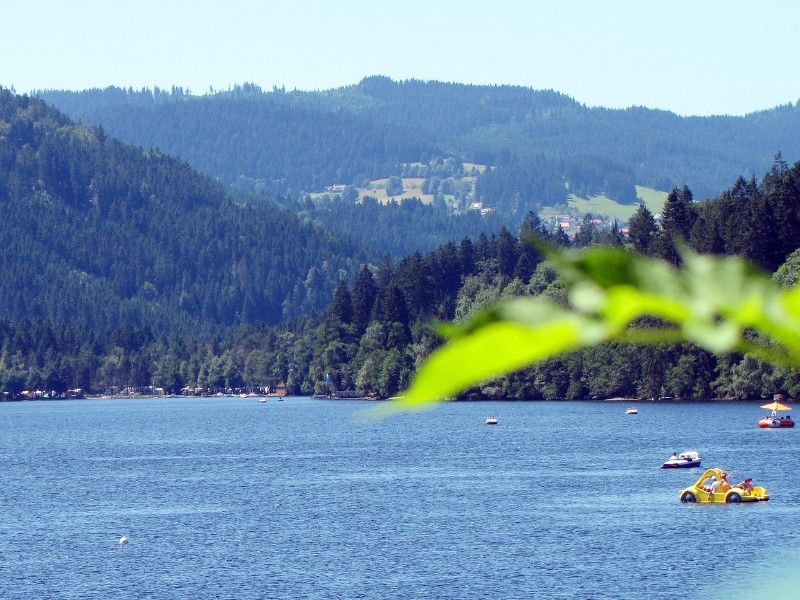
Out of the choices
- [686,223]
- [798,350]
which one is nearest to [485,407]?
[686,223]

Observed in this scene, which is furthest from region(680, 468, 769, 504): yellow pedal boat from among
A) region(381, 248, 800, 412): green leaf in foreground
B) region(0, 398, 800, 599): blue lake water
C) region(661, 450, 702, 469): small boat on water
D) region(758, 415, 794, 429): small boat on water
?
region(381, 248, 800, 412): green leaf in foreground

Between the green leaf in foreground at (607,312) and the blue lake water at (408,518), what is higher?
the green leaf in foreground at (607,312)

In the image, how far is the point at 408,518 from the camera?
233 ft

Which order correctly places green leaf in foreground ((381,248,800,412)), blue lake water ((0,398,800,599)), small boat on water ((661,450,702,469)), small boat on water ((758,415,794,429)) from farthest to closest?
small boat on water ((758,415,794,429))
small boat on water ((661,450,702,469))
blue lake water ((0,398,800,599))
green leaf in foreground ((381,248,800,412))

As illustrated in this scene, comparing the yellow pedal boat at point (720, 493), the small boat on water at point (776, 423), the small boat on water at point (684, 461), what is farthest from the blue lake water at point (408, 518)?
the small boat on water at point (776, 423)

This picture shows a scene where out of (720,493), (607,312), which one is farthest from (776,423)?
(607,312)

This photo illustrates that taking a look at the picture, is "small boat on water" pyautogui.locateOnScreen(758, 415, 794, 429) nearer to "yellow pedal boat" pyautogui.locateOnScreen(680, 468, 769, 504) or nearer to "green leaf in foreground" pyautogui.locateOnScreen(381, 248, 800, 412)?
"yellow pedal boat" pyautogui.locateOnScreen(680, 468, 769, 504)

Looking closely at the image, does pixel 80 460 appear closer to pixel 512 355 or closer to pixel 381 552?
pixel 381 552

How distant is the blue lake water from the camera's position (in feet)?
173

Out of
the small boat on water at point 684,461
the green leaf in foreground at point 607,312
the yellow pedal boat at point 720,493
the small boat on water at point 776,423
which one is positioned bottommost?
the small boat on water at point 776,423

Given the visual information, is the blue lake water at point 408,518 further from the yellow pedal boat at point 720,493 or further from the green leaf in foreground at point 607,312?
the yellow pedal boat at point 720,493

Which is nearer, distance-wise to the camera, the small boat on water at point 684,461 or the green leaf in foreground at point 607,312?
the green leaf in foreground at point 607,312

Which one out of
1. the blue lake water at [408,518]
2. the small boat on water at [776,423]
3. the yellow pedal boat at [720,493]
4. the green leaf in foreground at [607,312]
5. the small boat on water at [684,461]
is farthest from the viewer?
the small boat on water at [776,423]

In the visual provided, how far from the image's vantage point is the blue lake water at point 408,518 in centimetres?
5259
